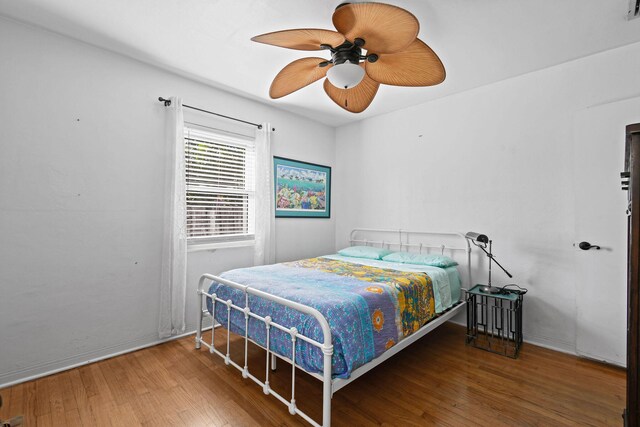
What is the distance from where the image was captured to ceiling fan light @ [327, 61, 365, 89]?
6.13 feet

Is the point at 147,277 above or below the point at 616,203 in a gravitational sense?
below

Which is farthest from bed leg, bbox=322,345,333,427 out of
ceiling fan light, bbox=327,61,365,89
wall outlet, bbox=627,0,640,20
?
wall outlet, bbox=627,0,640,20

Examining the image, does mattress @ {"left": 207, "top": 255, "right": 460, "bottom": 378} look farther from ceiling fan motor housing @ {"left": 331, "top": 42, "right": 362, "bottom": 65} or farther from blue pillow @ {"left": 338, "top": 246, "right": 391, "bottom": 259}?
ceiling fan motor housing @ {"left": 331, "top": 42, "right": 362, "bottom": 65}

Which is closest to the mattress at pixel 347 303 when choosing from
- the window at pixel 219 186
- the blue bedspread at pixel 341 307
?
the blue bedspread at pixel 341 307

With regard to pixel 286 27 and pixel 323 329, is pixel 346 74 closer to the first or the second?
pixel 286 27

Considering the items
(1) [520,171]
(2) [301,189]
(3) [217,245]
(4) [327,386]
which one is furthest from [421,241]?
(4) [327,386]

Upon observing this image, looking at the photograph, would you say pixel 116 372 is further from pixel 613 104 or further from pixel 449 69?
pixel 613 104

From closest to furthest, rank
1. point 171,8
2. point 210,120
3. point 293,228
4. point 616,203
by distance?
1. point 171,8
2. point 616,203
3. point 210,120
4. point 293,228

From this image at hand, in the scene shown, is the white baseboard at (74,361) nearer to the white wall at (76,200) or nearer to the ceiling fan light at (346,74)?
the white wall at (76,200)

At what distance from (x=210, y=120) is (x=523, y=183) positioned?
3287 mm

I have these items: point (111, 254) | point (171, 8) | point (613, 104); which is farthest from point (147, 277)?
point (613, 104)

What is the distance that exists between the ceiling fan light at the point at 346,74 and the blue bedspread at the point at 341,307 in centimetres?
139

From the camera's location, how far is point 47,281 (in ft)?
7.54

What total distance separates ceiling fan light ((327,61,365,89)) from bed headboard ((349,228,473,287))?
88.9 inches
